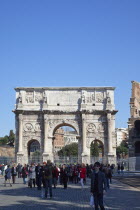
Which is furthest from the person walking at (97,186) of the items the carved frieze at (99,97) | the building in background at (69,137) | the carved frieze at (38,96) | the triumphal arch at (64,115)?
the building in background at (69,137)

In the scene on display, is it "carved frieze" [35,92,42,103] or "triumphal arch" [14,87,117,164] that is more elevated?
"carved frieze" [35,92,42,103]

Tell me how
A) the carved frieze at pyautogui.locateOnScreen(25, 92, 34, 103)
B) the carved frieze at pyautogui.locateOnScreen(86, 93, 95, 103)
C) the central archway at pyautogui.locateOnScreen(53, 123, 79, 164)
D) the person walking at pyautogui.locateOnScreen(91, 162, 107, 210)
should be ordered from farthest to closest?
the central archway at pyautogui.locateOnScreen(53, 123, 79, 164)
the carved frieze at pyautogui.locateOnScreen(25, 92, 34, 103)
the carved frieze at pyautogui.locateOnScreen(86, 93, 95, 103)
the person walking at pyautogui.locateOnScreen(91, 162, 107, 210)

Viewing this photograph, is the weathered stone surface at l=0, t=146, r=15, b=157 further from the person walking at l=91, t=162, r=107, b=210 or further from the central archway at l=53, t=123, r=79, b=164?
the person walking at l=91, t=162, r=107, b=210

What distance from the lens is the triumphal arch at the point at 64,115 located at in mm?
38688

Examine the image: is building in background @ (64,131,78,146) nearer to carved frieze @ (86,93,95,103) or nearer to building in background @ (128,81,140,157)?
building in background @ (128,81,140,157)

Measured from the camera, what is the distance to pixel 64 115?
3922cm

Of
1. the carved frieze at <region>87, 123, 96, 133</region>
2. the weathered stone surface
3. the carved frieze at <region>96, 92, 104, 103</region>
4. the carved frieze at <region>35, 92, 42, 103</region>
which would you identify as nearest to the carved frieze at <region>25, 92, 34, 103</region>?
the carved frieze at <region>35, 92, 42, 103</region>

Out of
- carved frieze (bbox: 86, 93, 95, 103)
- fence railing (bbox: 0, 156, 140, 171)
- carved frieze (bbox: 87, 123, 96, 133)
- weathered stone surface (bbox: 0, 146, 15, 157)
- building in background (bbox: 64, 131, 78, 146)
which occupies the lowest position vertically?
fence railing (bbox: 0, 156, 140, 171)

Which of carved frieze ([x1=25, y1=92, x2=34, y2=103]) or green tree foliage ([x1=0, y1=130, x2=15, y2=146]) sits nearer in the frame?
carved frieze ([x1=25, y1=92, x2=34, y2=103])

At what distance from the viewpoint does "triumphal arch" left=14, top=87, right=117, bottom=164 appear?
38.7 m

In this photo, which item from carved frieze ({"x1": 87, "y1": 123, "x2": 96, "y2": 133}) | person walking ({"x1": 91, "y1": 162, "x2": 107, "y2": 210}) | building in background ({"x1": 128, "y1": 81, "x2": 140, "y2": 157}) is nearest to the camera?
person walking ({"x1": 91, "y1": 162, "x2": 107, "y2": 210})

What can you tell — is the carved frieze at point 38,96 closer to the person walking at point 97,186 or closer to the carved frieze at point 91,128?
the carved frieze at point 91,128

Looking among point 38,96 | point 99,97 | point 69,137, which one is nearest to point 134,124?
point 99,97

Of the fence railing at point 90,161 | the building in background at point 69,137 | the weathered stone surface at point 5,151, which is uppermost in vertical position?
the building in background at point 69,137
